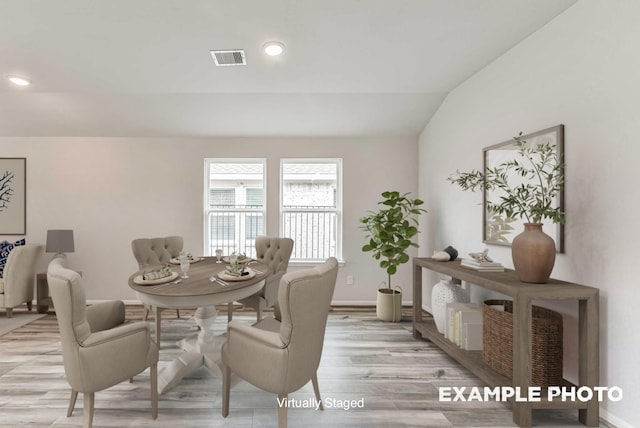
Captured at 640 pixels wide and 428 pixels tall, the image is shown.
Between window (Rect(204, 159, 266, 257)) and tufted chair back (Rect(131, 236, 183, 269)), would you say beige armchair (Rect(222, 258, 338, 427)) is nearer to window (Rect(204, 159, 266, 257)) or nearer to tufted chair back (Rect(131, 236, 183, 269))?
tufted chair back (Rect(131, 236, 183, 269))

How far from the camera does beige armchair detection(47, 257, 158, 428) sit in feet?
5.20

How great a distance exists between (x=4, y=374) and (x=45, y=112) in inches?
122

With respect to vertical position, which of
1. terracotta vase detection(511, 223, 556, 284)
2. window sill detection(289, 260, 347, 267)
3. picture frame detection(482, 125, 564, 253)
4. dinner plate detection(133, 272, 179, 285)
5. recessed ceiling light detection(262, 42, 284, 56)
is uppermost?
recessed ceiling light detection(262, 42, 284, 56)

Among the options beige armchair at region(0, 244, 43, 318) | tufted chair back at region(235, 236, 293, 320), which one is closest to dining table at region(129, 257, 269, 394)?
tufted chair back at region(235, 236, 293, 320)

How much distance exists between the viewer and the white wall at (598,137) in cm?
172

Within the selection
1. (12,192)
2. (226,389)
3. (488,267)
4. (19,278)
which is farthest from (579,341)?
(12,192)

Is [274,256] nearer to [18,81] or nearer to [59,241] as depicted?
[59,241]

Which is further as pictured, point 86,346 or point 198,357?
point 198,357

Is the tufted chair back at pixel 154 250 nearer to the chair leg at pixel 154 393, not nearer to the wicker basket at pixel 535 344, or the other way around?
the chair leg at pixel 154 393

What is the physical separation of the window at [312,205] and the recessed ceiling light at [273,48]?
5.99 feet

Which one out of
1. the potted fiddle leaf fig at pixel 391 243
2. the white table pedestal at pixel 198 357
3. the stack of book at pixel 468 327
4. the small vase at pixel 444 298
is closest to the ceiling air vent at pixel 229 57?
the potted fiddle leaf fig at pixel 391 243

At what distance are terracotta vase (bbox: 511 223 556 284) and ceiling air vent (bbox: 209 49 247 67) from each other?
8.89 feet

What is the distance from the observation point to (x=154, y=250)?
3.37 meters

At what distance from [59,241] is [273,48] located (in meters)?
3.70
